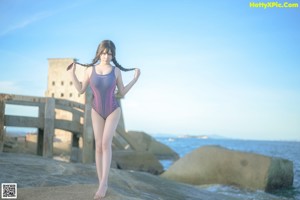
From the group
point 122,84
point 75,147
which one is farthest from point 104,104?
point 75,147

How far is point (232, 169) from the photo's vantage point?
1234 centimetres

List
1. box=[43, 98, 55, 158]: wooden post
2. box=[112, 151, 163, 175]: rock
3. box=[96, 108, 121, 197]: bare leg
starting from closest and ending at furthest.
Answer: box=[96, 108, 121, 197]: bare leg
box=[43, 98, 55, 158]: wooden post
box=[112, 151, 163, 175]: rock

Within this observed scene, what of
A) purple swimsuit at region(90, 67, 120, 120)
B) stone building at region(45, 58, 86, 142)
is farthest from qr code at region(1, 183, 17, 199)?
stone building at region(45, 58, 86, 142)

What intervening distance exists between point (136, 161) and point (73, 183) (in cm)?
1001

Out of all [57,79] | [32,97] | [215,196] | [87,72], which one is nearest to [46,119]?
[32,97]

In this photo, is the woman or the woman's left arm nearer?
the woman

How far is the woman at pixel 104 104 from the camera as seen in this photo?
4562 millimetres

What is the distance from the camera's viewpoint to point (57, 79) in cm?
3372

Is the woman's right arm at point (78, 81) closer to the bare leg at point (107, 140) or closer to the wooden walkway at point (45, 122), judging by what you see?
the bare leg at point (107, 140)

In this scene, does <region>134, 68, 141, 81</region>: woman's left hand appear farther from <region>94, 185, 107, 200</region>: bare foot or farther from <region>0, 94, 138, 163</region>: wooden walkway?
<region>0, 94, 138, 163</region>: wooden walkway

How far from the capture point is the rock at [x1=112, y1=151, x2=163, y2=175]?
1447 centimetres

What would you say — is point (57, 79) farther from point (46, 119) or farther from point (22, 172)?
point (22, 172)

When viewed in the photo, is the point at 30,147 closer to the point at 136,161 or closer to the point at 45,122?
the point at 136,161

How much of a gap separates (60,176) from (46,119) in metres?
4.93
